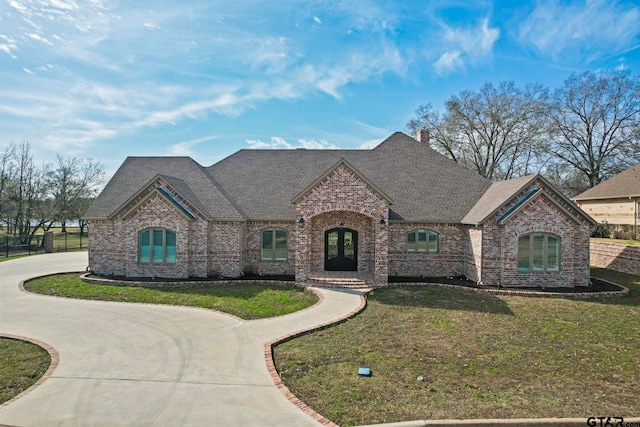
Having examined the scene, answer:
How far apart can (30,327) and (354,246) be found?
1291cm

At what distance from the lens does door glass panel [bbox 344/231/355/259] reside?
17873 millimetres

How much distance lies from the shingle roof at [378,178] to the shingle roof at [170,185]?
0.90 m

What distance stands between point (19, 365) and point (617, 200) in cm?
3781

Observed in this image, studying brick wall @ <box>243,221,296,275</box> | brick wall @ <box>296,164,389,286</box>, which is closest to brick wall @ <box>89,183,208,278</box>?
brick wall @ <box>243,221,296,275</box>

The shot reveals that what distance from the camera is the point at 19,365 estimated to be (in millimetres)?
7785

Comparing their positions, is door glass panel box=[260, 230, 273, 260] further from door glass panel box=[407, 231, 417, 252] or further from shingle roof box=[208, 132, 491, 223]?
door glass panel box=[407, 231, 417, 252]

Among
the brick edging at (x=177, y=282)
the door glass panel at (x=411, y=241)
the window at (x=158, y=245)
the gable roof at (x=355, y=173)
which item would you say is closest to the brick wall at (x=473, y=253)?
the door glass panel at (x=411, y=241)

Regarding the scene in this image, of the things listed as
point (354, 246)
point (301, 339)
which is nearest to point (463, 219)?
point (354, 246)

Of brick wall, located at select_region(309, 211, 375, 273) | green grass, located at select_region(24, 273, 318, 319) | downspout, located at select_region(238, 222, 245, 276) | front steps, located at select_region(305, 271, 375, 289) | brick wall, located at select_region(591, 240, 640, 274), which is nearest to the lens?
green grass, located at select_region(24, 273, 318, 319)

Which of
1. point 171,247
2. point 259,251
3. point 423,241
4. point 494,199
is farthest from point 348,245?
point 171,247

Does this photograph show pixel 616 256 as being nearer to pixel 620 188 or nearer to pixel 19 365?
pixel 620 188

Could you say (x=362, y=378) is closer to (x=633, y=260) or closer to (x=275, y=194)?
(x=275, y=194)

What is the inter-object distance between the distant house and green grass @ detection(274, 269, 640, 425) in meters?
19.8

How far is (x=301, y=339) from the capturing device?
9391 millimetres
